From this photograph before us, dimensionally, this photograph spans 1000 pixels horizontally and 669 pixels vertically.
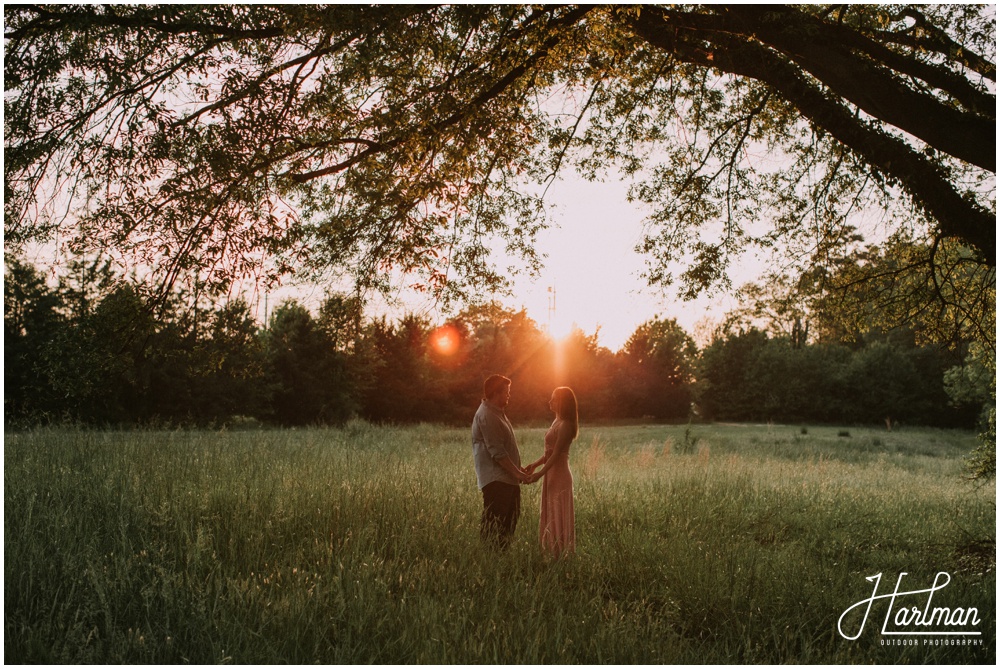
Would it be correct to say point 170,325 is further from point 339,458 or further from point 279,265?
point 339,458

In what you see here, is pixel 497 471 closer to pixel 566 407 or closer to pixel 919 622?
pixel 566 407

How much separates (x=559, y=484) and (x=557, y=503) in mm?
190

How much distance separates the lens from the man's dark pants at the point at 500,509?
19.6ft

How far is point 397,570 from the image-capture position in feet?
16.0

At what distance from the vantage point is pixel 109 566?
179 inches

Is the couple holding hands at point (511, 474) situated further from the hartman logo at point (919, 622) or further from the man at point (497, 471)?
the hartman logo at point (919, 622)

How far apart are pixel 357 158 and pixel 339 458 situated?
5.26m

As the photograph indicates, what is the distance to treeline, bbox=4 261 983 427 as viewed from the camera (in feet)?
19.9

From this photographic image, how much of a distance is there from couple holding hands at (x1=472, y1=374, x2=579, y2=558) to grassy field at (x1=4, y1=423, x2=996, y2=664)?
284mm

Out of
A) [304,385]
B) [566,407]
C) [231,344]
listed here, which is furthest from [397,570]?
[304,385]

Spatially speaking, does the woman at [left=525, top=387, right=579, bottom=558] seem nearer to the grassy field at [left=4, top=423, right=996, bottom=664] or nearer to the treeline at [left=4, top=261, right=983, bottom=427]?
the grassy field at [left=4, top=423, right=996, bottom=664]

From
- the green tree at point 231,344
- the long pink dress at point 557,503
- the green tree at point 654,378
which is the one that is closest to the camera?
the long pink dress at point 557,503

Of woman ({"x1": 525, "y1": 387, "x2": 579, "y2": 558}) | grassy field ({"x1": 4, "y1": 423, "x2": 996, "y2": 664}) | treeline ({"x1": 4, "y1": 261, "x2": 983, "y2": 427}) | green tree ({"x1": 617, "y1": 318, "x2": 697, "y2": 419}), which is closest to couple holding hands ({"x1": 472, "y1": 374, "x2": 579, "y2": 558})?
woman ({"x1": 525, "y1": 387, "x2": 579, "y2": 558})

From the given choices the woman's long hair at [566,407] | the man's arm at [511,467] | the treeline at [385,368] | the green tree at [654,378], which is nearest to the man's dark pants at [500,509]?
the man's arm at [511,467]
